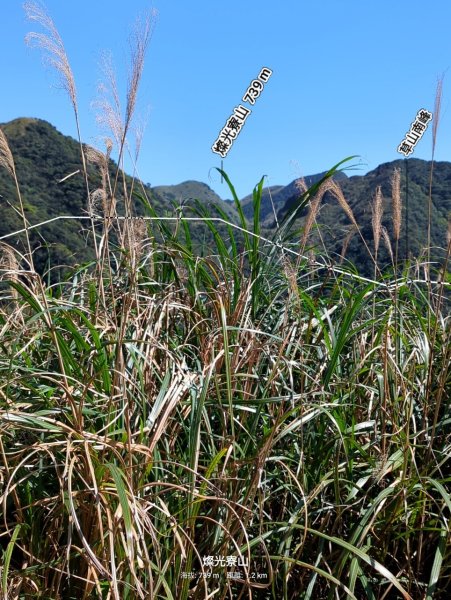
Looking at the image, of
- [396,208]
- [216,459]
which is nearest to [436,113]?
[396,208]

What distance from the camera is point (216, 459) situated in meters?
1.46

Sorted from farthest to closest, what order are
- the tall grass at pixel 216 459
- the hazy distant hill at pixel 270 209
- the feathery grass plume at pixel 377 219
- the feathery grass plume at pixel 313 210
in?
1. the hazy distant hill at pixel 270 209
2. the feathery grass plume at pixel 377 219
3. the feathery grass plume at pixel 313 210
4. the tall grass at pixel 216 459

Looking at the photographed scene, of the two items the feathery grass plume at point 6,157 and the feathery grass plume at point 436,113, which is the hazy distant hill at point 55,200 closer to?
the feathery grass plume at point 6,157

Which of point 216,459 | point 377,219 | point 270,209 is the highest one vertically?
point 270,209

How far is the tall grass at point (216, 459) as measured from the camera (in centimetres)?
139

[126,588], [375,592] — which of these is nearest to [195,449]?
[126,588]

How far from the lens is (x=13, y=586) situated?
1.39 m

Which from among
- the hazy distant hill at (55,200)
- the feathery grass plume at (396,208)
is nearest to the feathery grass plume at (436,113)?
the feathery grass plume at (396,208)

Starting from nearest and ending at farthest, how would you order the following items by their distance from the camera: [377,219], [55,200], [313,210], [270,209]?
[313,210] → [377,219] → [270,209] → [55,200]

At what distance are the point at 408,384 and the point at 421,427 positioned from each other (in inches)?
5.0

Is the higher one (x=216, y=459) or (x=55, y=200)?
(x=55, y=200)

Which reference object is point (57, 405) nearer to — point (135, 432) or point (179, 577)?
point (135, 432)

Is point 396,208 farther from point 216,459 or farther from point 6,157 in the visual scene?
point 6,157

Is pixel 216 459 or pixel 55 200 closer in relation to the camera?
pixel 216 459
